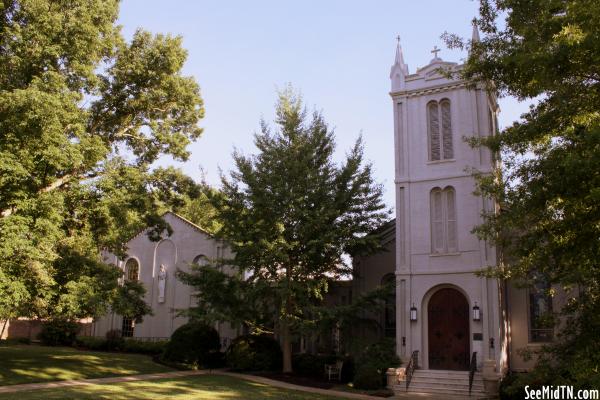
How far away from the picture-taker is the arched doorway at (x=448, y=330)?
20.4m

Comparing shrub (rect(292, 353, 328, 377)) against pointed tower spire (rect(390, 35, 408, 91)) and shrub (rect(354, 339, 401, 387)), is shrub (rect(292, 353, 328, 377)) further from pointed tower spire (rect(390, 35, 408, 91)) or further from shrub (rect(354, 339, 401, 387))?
pointed tower spire (rect(390, 35, 408, 91))

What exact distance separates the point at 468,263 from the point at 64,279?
15.0m

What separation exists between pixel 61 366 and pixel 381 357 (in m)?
12.8

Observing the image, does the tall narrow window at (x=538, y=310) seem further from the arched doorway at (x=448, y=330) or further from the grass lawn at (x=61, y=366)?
the grass lawn at (x=61, y=366)

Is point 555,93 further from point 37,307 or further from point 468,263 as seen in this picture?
point 37,307

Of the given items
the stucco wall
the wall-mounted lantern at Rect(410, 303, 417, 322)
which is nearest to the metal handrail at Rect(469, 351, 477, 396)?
the wall-mounted lantern at Rect(410, 303, 417, 322)

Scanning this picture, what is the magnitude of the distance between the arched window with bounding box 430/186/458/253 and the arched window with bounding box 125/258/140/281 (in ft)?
62.8

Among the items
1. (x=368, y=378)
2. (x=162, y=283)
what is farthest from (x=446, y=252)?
(x=162, y=283)

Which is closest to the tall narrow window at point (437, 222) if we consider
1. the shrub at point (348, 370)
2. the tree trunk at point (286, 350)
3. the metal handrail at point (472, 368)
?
the metal handrail at point (472, 368)

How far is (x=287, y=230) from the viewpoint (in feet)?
75.3

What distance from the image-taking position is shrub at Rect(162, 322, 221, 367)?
24203mm

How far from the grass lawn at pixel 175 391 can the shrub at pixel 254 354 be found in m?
3.34

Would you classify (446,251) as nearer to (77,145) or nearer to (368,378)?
(368,378)

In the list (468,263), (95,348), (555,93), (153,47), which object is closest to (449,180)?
(468,263)
